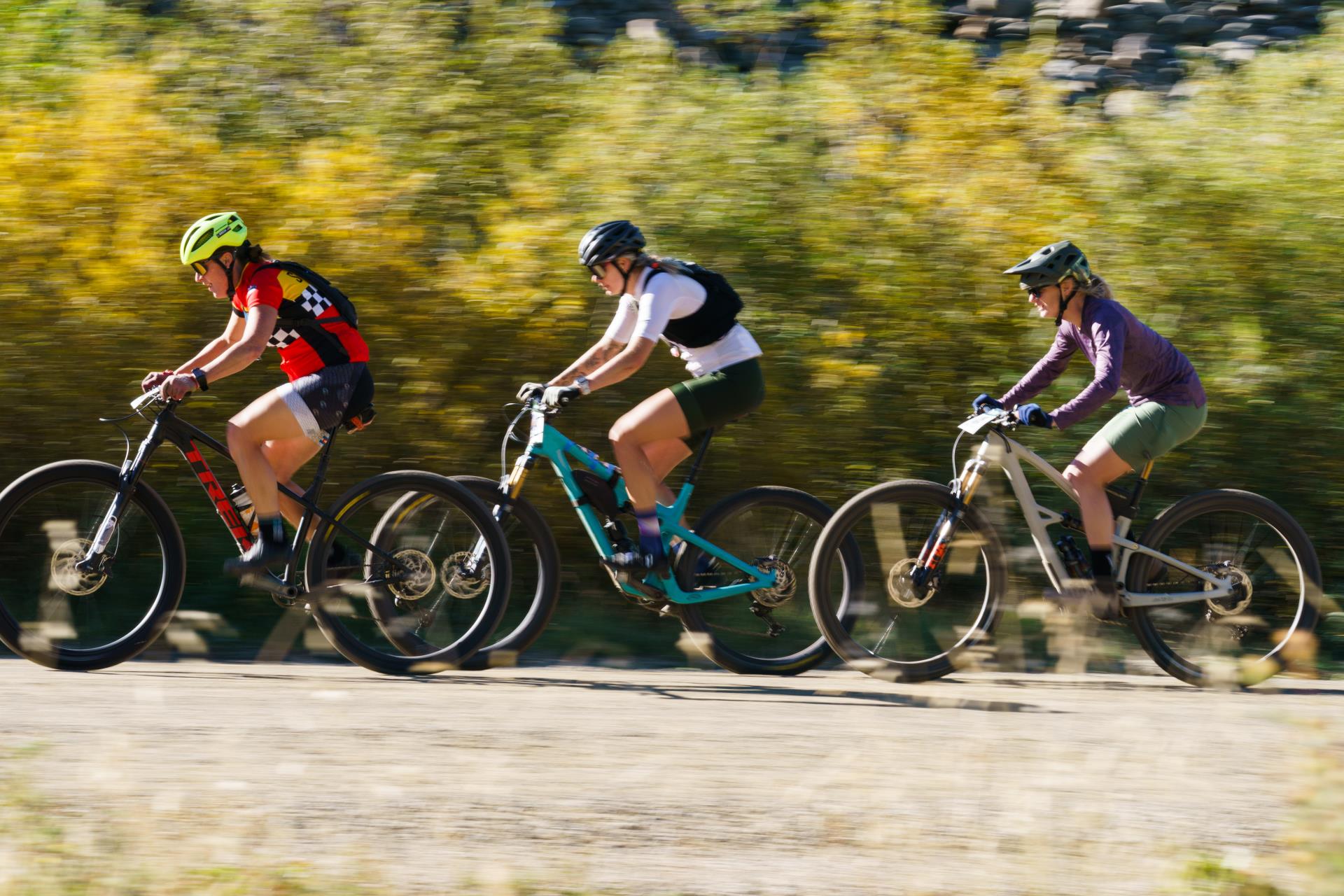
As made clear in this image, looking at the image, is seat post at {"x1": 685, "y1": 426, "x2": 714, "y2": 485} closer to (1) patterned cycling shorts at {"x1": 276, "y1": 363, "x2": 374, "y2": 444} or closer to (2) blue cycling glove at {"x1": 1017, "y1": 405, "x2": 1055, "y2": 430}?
(2) blue cycling glove at {"x1": 1017, "y1": 405, "x2": 1055, "y2": 430}

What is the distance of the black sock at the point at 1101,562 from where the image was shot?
6242 mm

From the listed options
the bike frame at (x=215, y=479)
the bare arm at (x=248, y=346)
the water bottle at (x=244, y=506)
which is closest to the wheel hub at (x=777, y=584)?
the bike frame at (x=215, y=479)

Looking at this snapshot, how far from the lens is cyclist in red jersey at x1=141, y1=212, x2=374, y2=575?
604 centimetres

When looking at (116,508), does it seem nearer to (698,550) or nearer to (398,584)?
(398,584)

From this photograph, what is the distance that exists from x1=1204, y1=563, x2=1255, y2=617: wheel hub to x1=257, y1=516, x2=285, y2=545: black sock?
407 centimetres

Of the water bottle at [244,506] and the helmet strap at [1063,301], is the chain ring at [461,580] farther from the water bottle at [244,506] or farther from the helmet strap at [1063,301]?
the helmet strap at [1063,301]

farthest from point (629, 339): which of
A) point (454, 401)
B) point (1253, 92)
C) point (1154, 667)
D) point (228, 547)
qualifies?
point (1253, 92)

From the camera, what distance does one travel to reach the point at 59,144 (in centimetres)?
727

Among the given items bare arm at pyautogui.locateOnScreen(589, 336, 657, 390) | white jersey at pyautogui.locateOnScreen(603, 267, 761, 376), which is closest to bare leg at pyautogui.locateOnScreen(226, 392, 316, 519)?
bare arm at pyautogui.locateOnScreen(589, 336, 657, 390)

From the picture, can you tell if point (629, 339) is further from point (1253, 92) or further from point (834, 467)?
point (1253, 92)

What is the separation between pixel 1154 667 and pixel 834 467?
180 centimetres

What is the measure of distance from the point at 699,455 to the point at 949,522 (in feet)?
3.72

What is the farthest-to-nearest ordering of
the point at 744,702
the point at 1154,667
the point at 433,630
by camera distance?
the point at 1154,667 < the point at 433,630 < the point at 744,702

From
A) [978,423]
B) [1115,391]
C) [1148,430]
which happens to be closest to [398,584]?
[978,423]
